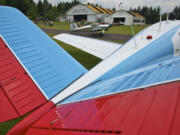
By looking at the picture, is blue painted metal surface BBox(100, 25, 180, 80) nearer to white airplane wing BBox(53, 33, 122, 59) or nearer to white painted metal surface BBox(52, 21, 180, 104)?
white painted metal surface BBox(52, 21, 180, 104)

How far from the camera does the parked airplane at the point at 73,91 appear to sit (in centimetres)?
127

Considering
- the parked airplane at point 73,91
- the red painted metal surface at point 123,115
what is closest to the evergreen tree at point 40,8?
the parked airplane at point 73,91

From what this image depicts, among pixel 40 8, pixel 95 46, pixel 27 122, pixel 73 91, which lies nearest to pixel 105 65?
pixel 73 91

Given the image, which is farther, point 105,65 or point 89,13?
point 89,13

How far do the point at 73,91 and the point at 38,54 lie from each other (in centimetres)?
Answer: 90

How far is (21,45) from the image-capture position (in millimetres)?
2504

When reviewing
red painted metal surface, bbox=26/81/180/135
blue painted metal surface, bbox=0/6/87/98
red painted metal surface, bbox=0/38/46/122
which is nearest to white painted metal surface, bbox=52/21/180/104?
blue painted metal surface, bbox=0/6/87/98

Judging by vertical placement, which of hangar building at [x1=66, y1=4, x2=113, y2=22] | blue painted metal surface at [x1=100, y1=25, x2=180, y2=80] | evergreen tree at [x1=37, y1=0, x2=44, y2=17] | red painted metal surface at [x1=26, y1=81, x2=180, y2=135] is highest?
evergreen tree at [x1=37, y1=0, x2=44, y2=17]

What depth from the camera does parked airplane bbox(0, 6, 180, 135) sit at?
4.15 feet

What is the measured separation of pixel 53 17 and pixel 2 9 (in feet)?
243

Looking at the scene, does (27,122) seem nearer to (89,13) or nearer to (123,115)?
(123,115)

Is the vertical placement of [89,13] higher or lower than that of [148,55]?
higher

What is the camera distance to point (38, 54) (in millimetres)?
2523

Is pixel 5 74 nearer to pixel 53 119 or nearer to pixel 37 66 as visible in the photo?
pixel 37 66
